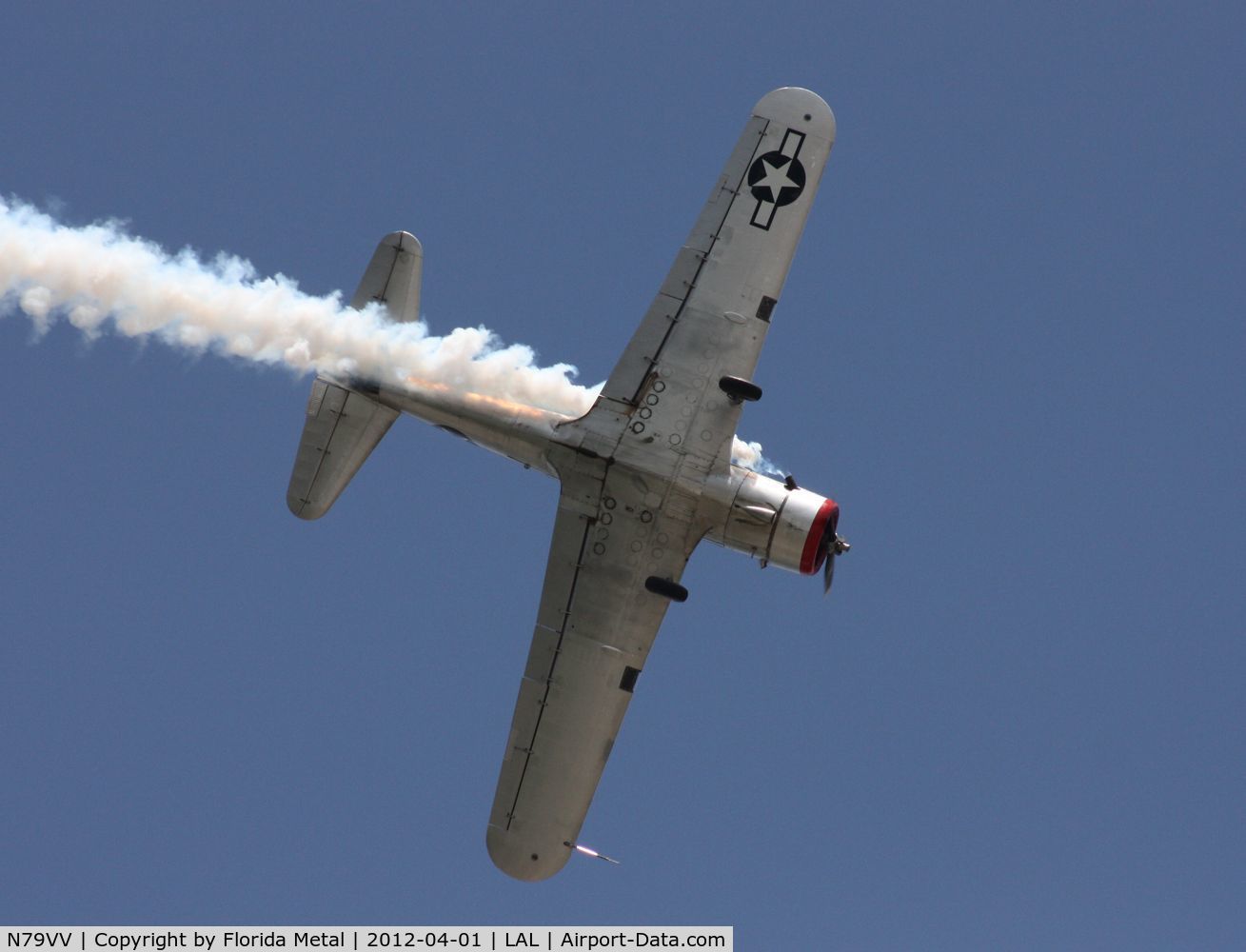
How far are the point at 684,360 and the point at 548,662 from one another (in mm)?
4387

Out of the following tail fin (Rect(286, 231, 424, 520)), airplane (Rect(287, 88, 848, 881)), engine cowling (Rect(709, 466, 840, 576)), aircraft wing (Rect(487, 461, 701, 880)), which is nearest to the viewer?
engine cowling (Rect(709, 466, 840, 576))

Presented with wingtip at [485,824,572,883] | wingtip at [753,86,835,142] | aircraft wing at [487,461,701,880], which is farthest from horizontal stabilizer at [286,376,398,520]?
wingtip at [753,86,835,142]

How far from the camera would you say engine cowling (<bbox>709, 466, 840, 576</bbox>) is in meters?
23.4

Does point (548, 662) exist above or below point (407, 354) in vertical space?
below

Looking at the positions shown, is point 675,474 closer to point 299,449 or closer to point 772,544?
point 772,544

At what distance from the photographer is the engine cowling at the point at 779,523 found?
2339 centimetres

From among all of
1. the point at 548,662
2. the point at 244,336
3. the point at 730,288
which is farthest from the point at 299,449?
the point at 730,288

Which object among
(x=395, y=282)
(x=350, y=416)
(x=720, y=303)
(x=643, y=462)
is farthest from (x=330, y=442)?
(x=720, y=303)

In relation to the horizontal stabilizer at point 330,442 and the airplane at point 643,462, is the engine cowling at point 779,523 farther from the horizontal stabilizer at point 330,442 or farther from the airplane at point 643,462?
the horizontal stabilizer at point 330,442

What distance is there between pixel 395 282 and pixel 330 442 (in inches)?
91.3

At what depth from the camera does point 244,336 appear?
24.2 metres

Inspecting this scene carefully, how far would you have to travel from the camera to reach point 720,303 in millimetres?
23703

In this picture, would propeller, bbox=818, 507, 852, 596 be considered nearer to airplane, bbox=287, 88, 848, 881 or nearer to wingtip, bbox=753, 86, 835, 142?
airplane, bbox=287, 88, 848, 881

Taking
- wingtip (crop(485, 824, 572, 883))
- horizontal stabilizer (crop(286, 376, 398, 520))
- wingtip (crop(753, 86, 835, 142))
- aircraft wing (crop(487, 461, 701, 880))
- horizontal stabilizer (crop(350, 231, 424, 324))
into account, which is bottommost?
wingtip (crop(485, 824, 572, 883))
